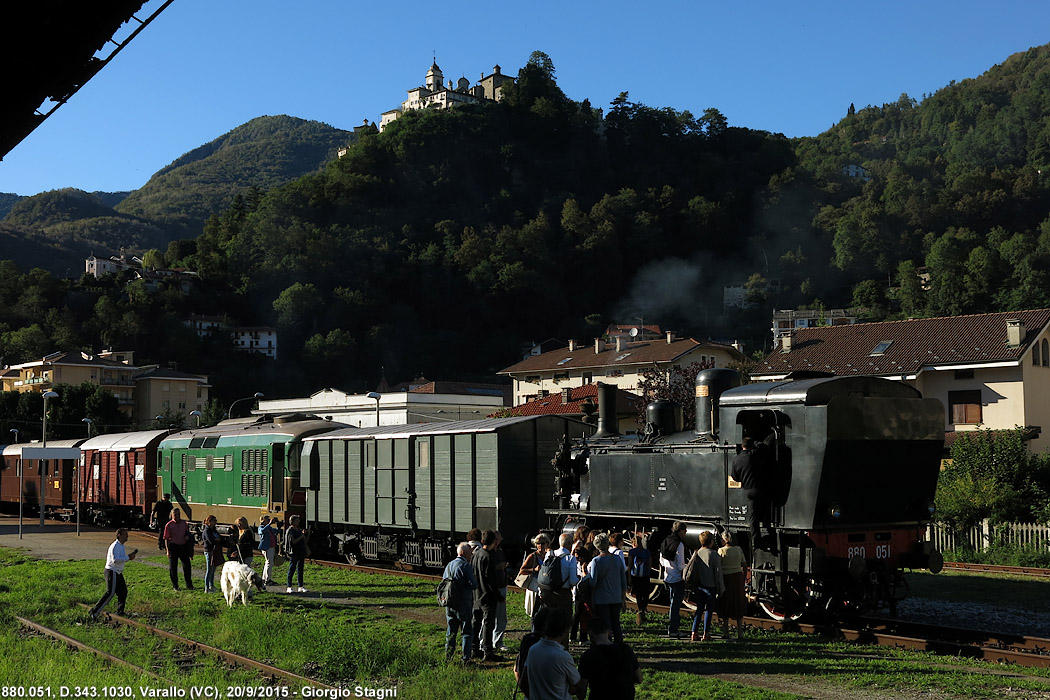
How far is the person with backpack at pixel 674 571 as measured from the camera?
45.5 feet

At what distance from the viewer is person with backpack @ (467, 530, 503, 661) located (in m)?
12.2

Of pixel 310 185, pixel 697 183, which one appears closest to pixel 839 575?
pixel 310 185

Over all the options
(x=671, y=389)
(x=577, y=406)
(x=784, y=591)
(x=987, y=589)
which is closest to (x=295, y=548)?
(x=784, y=591)

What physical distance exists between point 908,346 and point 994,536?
2127 cm

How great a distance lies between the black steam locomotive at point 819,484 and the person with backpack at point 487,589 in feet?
11.1

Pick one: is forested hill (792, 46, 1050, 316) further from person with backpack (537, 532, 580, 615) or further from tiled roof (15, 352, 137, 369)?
person with backpack (537, 532, 580, 615)

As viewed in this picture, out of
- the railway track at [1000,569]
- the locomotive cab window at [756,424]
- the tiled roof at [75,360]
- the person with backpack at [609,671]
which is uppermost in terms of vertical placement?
the tiled roof at [75,360]

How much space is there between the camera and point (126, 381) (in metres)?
108

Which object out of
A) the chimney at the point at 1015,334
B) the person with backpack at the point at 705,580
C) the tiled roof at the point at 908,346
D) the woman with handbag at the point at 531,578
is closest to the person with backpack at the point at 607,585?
the woman with handbag at the point at 531,578

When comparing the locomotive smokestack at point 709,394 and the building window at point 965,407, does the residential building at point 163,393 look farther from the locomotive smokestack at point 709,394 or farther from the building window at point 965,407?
the locomotive smokestack at point 709,394

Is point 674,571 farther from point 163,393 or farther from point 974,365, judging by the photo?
point 163,393

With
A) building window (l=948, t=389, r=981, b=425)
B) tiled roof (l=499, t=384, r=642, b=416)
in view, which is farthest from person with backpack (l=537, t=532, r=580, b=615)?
building window (l=948, t=389, r=981, b=425)

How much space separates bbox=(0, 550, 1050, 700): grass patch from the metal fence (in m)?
12.6

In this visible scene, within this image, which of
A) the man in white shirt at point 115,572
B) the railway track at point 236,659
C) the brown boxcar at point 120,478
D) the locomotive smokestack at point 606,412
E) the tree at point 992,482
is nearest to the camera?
the railway track at point 236,659
